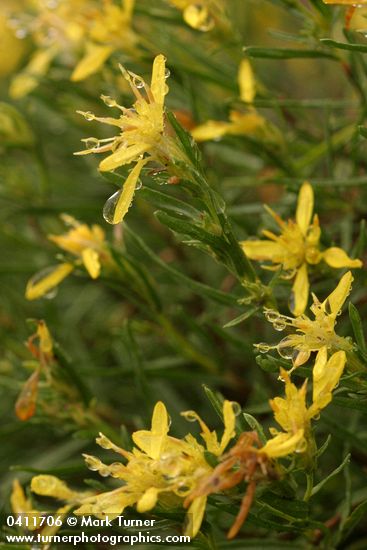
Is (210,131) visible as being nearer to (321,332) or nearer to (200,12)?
(200,12)

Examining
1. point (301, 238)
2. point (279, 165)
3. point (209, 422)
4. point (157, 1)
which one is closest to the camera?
point (301, 238)

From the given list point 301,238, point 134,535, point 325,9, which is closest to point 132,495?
point 134,535

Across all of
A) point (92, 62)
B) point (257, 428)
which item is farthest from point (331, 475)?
point (92, 62)

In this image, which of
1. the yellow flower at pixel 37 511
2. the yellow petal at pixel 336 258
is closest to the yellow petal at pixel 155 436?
the yellow flower at pixel 37 511

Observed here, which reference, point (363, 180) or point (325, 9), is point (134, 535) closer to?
point (363, 180)

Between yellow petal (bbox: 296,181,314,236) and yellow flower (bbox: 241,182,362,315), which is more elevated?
yellow petal (bbox: 296,181,314,236)

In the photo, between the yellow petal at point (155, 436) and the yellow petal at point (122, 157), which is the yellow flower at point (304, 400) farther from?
the yellow petal at point (122, 157)

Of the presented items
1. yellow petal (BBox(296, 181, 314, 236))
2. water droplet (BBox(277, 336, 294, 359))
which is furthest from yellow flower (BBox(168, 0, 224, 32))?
water droplet (BBox(277, 336, 294, 359))

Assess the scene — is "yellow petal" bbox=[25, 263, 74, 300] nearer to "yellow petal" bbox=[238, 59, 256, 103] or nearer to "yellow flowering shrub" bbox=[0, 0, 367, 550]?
"yellow flowering shrub" bbox=[0, 0, 367, 550]
